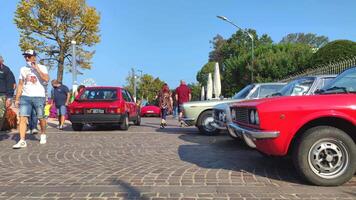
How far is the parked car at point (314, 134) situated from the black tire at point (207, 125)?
6375mm

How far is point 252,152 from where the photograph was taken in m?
8.53

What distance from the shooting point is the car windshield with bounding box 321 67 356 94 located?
6.20 meters

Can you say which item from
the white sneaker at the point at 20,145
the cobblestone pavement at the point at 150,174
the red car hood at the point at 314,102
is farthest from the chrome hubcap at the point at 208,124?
the red car hood at the point at 314,102

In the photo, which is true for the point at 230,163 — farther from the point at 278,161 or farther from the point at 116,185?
the point at 116,185

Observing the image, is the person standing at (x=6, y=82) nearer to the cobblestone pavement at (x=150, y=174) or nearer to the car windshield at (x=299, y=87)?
the cobblestone pavement at (x=150, y=174)

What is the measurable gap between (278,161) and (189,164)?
4.77ft

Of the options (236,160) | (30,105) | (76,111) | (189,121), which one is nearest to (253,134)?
(236,160)

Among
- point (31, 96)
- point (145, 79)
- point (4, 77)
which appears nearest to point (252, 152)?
point (31, 96)

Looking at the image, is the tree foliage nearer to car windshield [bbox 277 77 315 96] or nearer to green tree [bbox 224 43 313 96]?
green tree [bbox 224 43 313 96]

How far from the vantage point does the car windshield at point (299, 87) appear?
9008 mm

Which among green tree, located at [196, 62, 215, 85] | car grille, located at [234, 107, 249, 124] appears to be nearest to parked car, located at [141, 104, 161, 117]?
car grille, located at [234, 107, 249, 124]

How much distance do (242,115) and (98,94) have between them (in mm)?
8435

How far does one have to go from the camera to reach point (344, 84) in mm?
6453

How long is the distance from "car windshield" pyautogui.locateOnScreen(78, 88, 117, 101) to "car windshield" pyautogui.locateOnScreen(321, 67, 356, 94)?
845 centimetres
